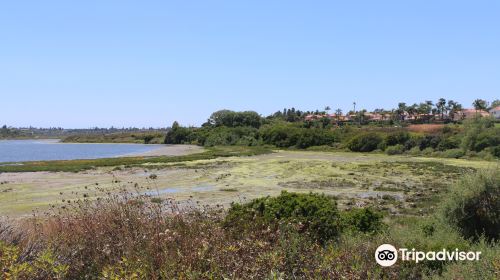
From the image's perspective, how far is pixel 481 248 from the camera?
7801 millimetres

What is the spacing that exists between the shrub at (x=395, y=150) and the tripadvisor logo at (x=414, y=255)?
59404 mm

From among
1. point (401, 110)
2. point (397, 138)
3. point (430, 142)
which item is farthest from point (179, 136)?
point (430, 142)

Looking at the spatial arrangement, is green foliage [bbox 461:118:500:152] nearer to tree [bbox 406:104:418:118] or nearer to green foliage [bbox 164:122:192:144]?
tree [bbox 406:104:418:118]

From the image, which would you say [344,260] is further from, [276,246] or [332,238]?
[332,238]

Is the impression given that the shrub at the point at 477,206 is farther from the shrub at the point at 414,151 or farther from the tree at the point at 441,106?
the tree at the point at 441,106

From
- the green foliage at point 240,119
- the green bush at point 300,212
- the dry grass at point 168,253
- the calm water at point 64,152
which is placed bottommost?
the calm water at point 64,152

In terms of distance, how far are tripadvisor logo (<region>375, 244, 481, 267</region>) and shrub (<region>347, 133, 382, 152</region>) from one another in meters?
65.8

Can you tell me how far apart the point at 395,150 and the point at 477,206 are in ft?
187

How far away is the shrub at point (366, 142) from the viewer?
7162 centimetres

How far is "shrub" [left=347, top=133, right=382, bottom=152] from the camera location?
71625 mm

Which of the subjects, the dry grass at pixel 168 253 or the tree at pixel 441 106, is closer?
the dry grass at pixel 168 253

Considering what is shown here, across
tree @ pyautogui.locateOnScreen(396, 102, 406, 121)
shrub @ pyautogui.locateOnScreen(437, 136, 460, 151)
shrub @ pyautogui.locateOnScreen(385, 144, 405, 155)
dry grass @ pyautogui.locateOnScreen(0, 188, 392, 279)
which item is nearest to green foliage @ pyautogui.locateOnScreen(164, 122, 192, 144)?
tree @ pyautogui.locateOnScreen(396, 102, 406, 121)

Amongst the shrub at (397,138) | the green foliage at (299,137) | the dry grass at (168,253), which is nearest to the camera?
the dry grass at (168,253)

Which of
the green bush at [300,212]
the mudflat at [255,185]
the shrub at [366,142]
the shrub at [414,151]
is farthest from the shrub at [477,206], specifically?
the shrub at [366,142]
